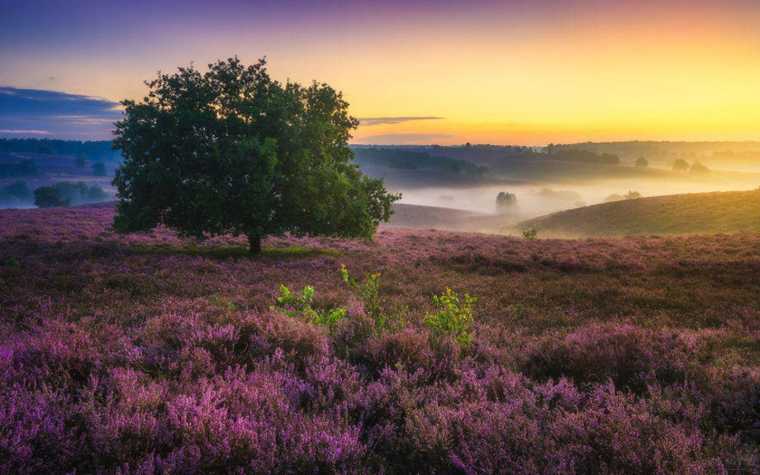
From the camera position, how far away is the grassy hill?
49312 mm

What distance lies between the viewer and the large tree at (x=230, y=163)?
21.6 meters

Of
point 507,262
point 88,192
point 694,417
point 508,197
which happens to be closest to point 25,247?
point 507,262

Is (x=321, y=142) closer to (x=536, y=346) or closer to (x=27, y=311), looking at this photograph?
(x=27, y=311)

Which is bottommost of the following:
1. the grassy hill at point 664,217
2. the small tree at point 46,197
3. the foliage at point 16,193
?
the foliage at point 16,193

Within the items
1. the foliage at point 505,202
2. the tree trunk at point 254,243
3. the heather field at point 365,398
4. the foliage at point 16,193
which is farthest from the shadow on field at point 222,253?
the foliage at point 16,193

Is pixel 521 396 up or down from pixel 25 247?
up

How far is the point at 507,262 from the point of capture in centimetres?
1955

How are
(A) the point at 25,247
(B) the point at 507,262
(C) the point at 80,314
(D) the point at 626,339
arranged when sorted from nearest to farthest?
(D) the point at 626,339
(C) the point at 80,314
(B) the point at 507,262
(A) the point at 25,247

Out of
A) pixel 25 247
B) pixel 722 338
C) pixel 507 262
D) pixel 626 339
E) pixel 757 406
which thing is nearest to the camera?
pixel 757 406

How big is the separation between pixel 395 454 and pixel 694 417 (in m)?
2.30

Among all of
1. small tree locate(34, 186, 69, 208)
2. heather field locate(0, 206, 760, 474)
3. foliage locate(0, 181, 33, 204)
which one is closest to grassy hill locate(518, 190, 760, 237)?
heather field locate(0, 206, 760, 474)

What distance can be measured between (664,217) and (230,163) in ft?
197

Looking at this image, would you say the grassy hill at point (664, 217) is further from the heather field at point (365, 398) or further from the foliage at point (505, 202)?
the foliage at point (505, 202)

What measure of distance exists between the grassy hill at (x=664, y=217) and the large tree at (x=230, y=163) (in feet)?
140
